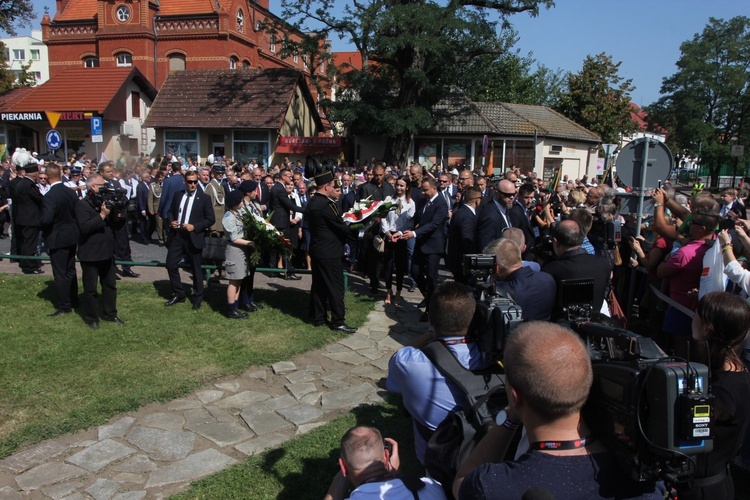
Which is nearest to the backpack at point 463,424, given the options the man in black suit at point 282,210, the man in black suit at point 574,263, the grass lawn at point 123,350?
the man in black suit at point 574,263

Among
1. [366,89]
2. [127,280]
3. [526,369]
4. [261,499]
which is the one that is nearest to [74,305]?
[127,280]

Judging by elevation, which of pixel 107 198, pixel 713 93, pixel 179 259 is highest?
pixel 713 93

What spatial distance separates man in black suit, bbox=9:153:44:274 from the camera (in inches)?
397

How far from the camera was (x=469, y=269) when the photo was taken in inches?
148

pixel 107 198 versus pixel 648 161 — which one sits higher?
pixel 648 161

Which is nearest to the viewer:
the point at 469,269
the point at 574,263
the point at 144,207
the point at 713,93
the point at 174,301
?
the point at 469,269

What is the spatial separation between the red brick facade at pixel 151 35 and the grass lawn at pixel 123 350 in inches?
1351

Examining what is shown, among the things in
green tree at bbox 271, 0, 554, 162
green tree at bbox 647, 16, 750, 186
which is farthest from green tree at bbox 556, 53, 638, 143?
green tree at bbox 271, 0, 554, 162

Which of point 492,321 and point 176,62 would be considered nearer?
point 492,321

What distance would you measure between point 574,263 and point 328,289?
12.1 ft

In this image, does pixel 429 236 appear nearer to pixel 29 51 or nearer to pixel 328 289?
pixel 328 289

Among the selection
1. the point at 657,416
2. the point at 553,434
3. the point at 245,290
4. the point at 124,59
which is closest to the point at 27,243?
the point at 245,290

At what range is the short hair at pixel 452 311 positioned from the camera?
3.11m

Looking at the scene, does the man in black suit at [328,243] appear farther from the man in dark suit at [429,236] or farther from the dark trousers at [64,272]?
the dark trousers at [64,272]
